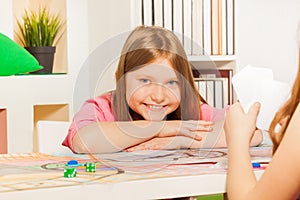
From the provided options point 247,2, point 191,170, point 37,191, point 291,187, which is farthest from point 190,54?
point 291,187

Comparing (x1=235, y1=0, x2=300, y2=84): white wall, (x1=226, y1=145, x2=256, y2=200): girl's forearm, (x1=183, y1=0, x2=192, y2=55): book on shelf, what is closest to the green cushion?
(x1=226, y1=145, x2=256, y2=200): girl's forearm

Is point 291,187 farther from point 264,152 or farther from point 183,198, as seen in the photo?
point 264,152

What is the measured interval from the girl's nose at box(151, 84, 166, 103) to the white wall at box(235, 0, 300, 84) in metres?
1.02

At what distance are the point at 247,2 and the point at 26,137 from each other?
96cm

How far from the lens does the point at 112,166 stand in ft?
4.17

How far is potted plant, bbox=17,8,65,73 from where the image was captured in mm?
2557

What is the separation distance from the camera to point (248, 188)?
90cm

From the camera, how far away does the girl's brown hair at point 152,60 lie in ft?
5.15

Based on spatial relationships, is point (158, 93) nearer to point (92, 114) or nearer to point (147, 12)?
point (92, 114)

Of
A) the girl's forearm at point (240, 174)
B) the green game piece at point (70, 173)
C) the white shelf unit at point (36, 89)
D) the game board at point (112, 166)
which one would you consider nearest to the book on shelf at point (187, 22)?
the white shelf unit at point (36, 89)

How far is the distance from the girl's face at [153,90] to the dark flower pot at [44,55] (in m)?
0.97

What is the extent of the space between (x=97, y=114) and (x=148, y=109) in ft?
0.58

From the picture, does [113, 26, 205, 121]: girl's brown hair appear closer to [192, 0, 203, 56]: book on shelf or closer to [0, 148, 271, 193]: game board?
[0, 148, 271, 193]: game board

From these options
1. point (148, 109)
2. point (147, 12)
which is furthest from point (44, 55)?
point (148, 109)
